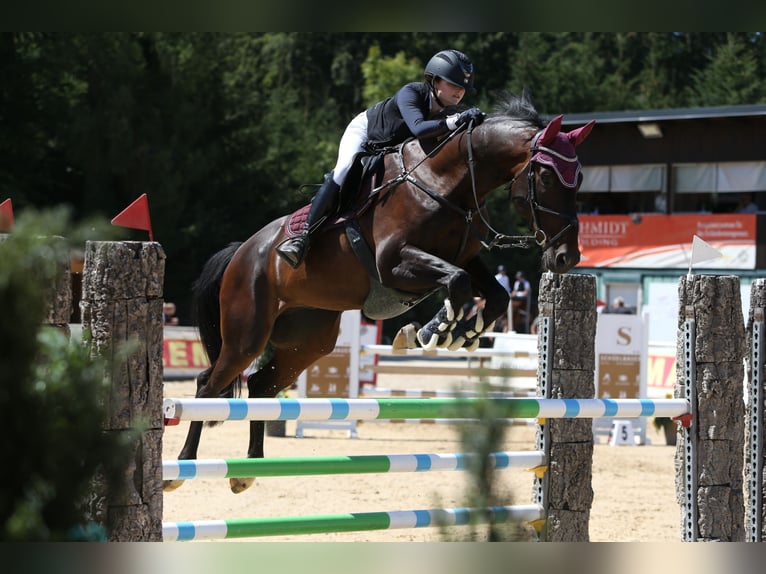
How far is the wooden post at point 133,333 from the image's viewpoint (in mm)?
2988

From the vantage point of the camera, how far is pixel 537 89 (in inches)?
1246

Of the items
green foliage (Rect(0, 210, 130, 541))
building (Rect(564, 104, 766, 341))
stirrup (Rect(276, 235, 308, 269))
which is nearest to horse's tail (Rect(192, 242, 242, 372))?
stirrup (Rect(276, 235, 308, 269))

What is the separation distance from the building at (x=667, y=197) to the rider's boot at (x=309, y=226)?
17122 mm

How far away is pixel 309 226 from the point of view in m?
5.02

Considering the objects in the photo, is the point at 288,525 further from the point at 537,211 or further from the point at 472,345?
the point at 537,211

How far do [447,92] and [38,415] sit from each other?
11.9ft

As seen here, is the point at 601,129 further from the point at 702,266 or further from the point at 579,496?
the point at 579,496

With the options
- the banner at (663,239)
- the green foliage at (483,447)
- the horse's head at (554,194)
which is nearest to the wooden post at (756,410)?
the horse's head at (554,194)

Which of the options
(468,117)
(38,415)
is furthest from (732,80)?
(38,415)

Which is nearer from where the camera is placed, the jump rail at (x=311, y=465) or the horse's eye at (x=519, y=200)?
the jump rail at (x=311, y=465)

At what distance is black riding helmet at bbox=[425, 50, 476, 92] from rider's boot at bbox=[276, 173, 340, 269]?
74 centimetres

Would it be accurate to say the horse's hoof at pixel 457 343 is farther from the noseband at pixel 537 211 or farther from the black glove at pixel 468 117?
the black glove at pixel 468 117

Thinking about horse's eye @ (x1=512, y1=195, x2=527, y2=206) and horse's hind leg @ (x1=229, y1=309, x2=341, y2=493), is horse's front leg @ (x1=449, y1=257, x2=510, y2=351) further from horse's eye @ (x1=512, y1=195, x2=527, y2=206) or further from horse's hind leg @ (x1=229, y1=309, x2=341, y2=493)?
horse's hind leg @ (x1=229, y1=309, x2=341, y2=493)

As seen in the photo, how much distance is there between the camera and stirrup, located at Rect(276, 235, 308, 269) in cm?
492
